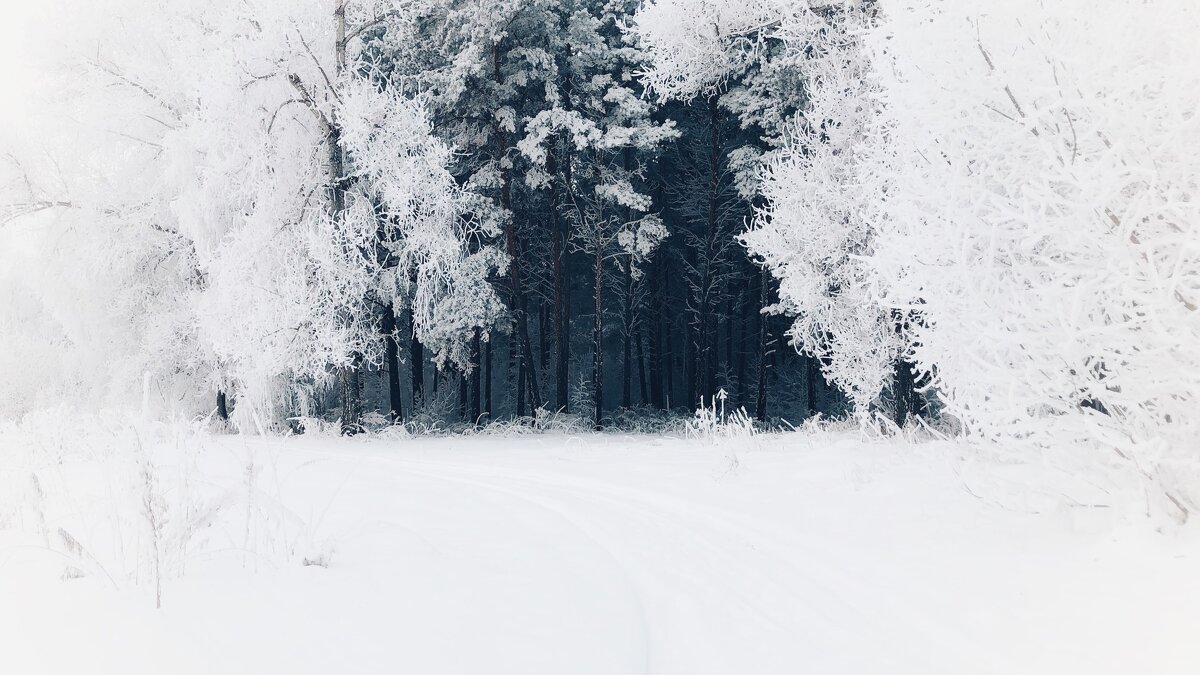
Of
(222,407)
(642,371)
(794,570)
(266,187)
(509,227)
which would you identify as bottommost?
(794,570)

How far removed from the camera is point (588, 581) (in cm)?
423

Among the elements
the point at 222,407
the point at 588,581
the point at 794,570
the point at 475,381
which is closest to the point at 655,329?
the point at 475,381

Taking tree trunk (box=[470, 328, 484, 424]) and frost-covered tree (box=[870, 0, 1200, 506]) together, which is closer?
frost-covered tree (box=[870, 0, 1200, 506])

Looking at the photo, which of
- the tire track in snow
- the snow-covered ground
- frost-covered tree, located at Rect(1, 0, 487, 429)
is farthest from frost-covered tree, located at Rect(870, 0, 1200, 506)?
frost-covered tree, located at Rect(1, 0, 487, 429)

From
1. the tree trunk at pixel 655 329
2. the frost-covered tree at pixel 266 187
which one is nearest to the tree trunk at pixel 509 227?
the frost-covered tree at pixel 266 187

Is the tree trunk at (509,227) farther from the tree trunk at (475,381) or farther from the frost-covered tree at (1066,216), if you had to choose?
the frost-covered tree at (1066,216)

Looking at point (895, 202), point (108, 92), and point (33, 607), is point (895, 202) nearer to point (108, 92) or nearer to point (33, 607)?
point (33, 607)

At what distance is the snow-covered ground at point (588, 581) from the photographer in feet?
9.05

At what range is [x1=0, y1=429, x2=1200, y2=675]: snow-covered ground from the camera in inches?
109

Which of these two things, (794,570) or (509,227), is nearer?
(794,570)

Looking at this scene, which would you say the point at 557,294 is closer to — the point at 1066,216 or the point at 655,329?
the point at 655,329

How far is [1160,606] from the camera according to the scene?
129 inches

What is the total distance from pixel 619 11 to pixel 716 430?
16696 millimetres

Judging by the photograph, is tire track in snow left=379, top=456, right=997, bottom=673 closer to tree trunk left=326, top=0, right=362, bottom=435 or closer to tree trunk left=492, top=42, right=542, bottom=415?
tree trunk left=326, top=0, right=362, bottom=435
